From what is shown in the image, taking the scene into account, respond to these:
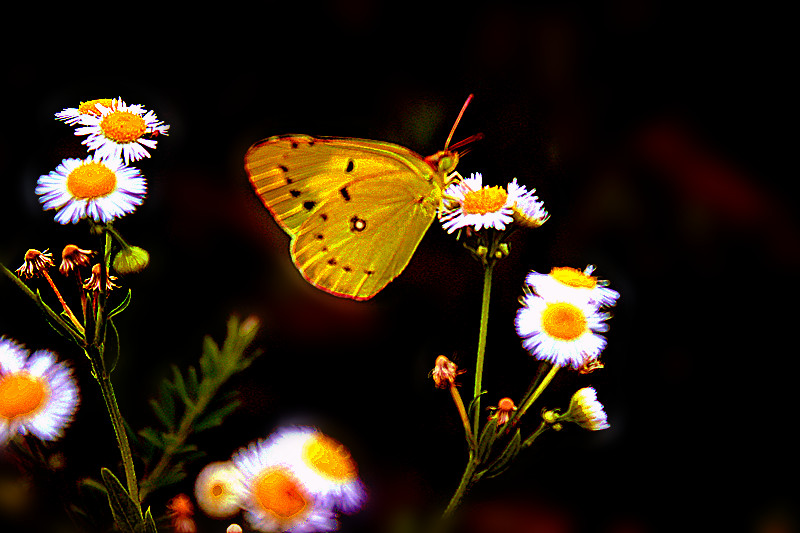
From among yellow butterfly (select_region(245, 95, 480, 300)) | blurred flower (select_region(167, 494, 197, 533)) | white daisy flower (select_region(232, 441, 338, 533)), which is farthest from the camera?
yellow butterfly (select_region(245, 95, 480, 300))

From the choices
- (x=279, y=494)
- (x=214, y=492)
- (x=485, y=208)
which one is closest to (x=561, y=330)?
(x=485, y=208)

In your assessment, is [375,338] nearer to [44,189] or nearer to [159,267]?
[159,267]

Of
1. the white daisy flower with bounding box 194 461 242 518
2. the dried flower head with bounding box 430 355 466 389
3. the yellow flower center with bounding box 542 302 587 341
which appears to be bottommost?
the white daisy flower with bounding box 194 461 242 518

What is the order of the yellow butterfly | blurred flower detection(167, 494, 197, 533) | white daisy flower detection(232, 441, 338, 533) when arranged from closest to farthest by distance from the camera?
white daisy flower detection(232, 441, 338, 533)
blurred flower detection(167, 494, 197, 533)
the yellow butterfly

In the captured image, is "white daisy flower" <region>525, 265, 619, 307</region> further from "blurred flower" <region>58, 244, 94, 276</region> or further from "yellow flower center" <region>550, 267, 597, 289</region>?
"blurred flower" <region>58, 244, 94, 276</region>

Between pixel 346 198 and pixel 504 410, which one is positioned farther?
pixel 346 198

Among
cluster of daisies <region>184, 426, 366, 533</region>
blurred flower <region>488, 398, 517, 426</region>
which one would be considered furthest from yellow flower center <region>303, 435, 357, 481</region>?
blurred flower <region>488, 398, 517, 426</region>

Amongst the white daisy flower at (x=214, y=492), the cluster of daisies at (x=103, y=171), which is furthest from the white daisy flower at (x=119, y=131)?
the white daisy flower at (x=214, y=492)

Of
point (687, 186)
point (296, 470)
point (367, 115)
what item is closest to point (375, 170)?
point (367, 115)

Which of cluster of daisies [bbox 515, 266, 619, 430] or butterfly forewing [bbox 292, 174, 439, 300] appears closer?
cluster of daisies [bbox 515, 266, 619, 430]

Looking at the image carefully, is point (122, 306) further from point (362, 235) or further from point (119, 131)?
point (362, 235)
